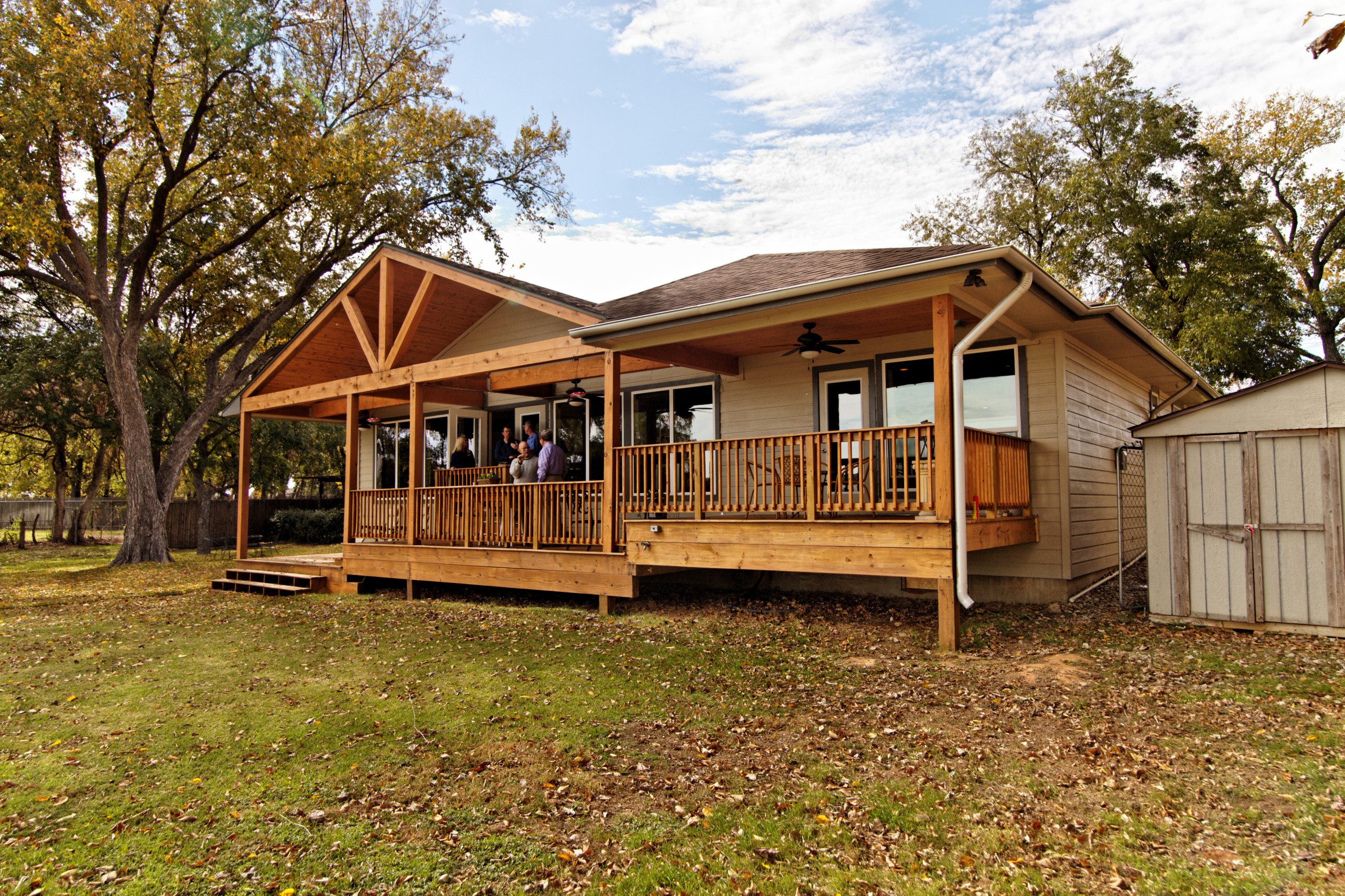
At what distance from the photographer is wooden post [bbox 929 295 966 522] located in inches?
282

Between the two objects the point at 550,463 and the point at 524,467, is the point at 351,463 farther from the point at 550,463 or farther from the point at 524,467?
the point at 550,463

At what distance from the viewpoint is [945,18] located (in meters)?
15.1

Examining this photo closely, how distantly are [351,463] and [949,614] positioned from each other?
10.3 meters

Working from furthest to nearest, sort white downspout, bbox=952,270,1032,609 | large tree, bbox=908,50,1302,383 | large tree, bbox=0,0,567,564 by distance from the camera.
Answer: large tree, bbox=908,50,1302,383 < large tree, bbox=0,0,567,564 < white downspout, bbox=952,270,1032,609

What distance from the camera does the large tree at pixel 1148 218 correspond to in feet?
69.8

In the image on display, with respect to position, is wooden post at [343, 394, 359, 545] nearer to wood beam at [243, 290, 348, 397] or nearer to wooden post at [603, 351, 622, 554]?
wood beam at [243, 290, 348, 397]

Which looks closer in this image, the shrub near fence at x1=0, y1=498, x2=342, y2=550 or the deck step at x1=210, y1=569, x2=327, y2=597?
the deck step at x1=210, y1=569, x2=327, y2=597

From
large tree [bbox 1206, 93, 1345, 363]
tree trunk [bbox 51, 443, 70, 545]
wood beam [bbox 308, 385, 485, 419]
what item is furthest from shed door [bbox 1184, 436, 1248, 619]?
tree trunk [bbox 51, 443, 70, 545]

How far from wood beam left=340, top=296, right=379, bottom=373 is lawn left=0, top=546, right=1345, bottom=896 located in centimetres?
570

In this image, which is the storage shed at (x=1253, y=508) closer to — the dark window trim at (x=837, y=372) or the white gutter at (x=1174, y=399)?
the dark window trim at (x=837, y=372)

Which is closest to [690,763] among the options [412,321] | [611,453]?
[611,453]

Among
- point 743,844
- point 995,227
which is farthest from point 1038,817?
point 995,227

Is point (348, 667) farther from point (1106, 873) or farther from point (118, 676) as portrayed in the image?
point (1106, 873)

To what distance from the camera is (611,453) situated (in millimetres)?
9773
